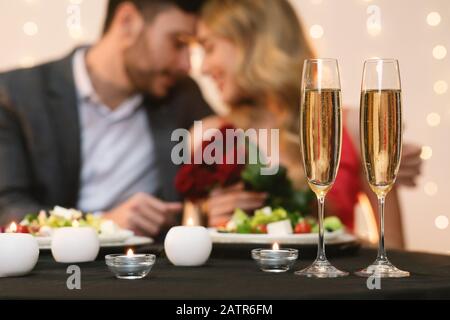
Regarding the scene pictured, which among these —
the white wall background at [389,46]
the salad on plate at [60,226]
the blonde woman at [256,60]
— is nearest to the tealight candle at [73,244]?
the salad on plate at [60,226]

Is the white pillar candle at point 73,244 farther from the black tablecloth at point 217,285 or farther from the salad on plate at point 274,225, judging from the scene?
the salad on plate at point 274,225

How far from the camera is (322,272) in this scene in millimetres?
1167

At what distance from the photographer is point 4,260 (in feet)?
3.84

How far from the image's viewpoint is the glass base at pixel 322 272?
1.16 meters

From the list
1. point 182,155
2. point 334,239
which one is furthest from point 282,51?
point 334,239

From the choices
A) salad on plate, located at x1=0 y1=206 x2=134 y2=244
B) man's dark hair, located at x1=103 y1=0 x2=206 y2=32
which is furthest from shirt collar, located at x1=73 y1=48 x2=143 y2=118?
salad on plate, located at x1=0 y1=206 x2=134 y2=244

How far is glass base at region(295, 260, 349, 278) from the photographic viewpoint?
116 centimetres

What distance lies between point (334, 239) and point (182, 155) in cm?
200

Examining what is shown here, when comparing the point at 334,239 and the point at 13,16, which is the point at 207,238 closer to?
the point at 334,239

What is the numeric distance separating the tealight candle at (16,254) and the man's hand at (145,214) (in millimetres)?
2337

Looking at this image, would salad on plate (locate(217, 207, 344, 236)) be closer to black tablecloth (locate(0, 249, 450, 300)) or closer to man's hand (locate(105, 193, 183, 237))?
black tablecloth (locate(0, 249, 450, 300))

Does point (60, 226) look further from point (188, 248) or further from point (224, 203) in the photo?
point (224, 203)

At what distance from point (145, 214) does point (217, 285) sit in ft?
8.26

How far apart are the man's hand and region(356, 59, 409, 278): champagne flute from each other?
2.39m
